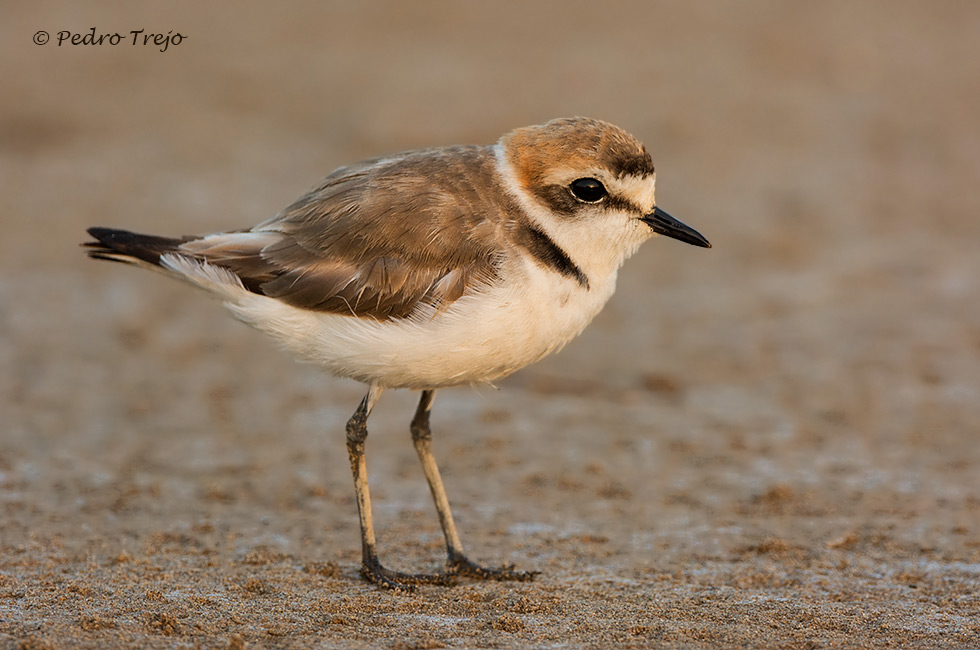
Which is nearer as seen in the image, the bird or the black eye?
the bird

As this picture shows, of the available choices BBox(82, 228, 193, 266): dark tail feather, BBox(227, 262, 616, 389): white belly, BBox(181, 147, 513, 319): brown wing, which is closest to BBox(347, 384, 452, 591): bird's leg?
BBox(227, 262, 616, 389): white belly

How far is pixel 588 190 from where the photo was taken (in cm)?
570

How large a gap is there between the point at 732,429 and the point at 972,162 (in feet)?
20.8

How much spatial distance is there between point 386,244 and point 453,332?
0.60m

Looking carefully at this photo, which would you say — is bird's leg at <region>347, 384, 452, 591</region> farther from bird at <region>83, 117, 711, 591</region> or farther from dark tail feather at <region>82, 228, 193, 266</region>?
dark tail feather at <region>82, 228, 193, 266</region>

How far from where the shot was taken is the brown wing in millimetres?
5562

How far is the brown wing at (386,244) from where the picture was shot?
5.56 meters

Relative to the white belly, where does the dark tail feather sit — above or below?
above

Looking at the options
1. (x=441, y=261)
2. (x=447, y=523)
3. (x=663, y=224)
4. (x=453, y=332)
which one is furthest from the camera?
(x=447, y=523)

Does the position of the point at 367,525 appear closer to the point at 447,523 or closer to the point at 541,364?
the point at 447,523

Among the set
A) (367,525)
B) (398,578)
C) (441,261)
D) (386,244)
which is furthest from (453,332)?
(398,578)

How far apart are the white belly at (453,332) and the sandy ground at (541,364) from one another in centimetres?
109

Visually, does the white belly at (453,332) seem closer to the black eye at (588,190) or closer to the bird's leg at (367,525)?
the bird's leg at (367,525)

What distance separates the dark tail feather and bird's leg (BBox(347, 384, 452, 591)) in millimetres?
1310
